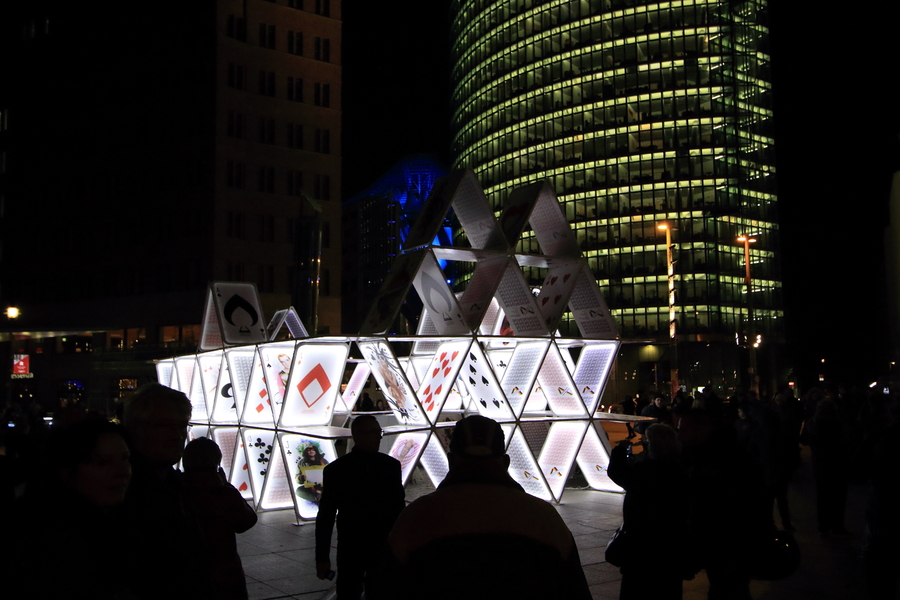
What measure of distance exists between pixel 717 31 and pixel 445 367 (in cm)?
6808

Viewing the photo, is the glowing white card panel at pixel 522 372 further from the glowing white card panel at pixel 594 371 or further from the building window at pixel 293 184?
the building window at pixel 293 184

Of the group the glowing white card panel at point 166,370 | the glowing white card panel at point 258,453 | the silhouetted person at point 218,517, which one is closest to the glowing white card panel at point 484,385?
the glowing white card panel at point 258,453

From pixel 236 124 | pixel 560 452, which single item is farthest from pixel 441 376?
pixel 236 124

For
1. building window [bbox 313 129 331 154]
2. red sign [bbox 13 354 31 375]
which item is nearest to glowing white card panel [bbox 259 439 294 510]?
red sign [bbox 13 354 31 375]

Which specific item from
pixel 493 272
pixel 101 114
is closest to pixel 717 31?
pixel 101 114

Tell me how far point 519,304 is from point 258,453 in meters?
4.53

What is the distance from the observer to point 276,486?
11844 millimetres

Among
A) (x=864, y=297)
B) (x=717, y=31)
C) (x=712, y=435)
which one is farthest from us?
(x=864, y=297)

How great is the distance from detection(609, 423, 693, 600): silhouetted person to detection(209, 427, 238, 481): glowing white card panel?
30.4 feet

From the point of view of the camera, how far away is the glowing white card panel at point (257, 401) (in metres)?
12.4

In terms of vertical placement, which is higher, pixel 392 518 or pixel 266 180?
pixel 266 180

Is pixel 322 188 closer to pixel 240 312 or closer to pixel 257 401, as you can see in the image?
pixel 240 312

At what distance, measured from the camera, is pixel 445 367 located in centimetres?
1140

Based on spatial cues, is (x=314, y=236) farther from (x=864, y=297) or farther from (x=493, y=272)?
(x=864, y=297)
